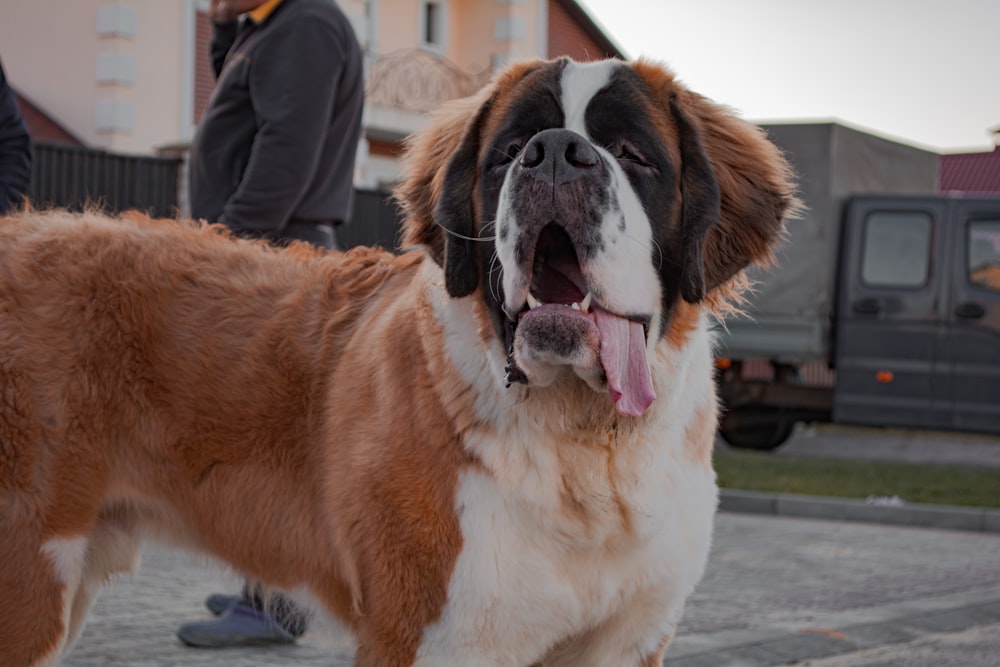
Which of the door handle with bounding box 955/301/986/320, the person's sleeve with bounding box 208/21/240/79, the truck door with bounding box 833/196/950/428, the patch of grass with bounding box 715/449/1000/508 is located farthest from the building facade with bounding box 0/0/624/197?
the person's sleeve with bounding box 208/21/240/79

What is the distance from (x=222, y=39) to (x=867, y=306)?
1021 centimetres

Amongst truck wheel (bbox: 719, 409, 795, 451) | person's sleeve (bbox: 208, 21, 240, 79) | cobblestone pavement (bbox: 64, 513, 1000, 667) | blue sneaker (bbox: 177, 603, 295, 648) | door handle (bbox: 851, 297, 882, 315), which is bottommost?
truck wheel (bbox: 719, 409, 795, 451)

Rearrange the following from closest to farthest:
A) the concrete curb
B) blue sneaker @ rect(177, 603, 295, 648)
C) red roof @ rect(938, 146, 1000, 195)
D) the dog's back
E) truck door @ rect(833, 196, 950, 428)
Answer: the dog's back
blue sneaker @ rect(177, 603, 295, 648)
the concrete curb
truck door @ rect(833, 196, 950, 428)
red roof @ rect(938, 146, 1000, 195)

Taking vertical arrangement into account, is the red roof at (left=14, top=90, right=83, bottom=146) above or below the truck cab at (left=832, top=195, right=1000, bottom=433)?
above

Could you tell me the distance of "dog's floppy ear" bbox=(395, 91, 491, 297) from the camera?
121 inches

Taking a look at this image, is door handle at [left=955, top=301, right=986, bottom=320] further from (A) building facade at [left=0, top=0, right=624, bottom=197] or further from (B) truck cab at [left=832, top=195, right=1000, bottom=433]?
(A) building facade at [left=0, top=0, right=624, bottom=197]

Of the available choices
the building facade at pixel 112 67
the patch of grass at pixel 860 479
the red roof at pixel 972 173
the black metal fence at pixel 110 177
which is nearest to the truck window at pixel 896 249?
the patch of grass at pixel 860 479

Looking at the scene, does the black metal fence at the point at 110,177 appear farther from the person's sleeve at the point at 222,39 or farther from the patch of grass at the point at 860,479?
the person's sleeve at the point at 222,39

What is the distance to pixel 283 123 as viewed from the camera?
4590 mm

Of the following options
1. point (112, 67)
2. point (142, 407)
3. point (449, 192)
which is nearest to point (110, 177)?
point (112, 67)

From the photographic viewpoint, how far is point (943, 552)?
873 centimetres

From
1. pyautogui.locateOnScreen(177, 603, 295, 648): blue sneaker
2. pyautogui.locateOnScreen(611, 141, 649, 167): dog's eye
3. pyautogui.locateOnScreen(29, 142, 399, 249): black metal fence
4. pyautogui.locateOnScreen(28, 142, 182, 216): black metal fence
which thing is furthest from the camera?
pyautogui.locateOnScreen(28, 142, 182, 216): black metal fence

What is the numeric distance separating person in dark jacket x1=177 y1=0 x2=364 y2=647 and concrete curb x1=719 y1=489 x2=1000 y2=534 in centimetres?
628

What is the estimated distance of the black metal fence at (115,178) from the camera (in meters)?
14.1
